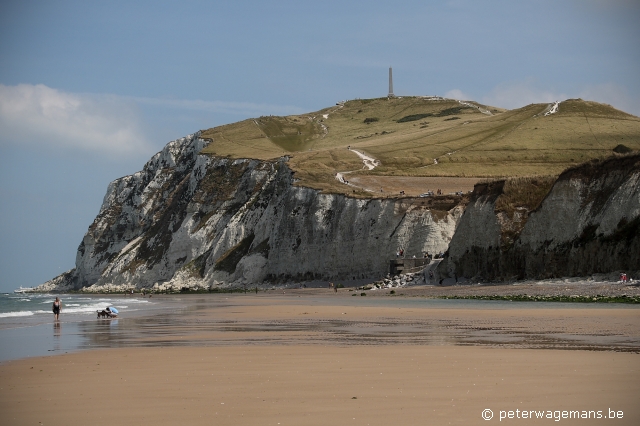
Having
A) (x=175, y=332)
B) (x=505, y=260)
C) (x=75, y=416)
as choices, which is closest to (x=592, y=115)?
(x=505, y=260)

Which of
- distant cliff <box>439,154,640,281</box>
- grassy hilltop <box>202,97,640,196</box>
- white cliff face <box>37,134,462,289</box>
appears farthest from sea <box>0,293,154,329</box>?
grassy hilltop <box>202,97,640,196</box>

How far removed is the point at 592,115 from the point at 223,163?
53058 mm

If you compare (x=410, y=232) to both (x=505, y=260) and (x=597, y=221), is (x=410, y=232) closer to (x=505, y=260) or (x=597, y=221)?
(x=505, y=260)

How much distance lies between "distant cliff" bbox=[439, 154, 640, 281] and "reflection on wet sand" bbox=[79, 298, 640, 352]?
14.3 metres

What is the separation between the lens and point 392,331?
65.5 ft

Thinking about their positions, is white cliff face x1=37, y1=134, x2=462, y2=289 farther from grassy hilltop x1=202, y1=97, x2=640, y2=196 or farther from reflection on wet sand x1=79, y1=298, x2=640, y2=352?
reflection on wet sand x1=79, y1=298, x2=640, y2=352

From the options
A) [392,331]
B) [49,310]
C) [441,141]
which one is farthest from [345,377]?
[441,141]

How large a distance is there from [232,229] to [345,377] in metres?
72.3

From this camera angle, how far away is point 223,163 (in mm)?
99938

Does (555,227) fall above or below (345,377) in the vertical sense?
above

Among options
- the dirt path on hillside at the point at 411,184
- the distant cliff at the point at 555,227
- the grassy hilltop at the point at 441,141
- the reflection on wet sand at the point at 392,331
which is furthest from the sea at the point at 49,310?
the dirt path on hillside at the point at 411,184

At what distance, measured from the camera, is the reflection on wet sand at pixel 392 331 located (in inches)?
640

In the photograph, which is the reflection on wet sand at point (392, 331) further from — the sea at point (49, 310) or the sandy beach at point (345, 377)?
the sea at point (49, 310)

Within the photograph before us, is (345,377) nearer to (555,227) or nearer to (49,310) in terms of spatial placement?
(555,227)
